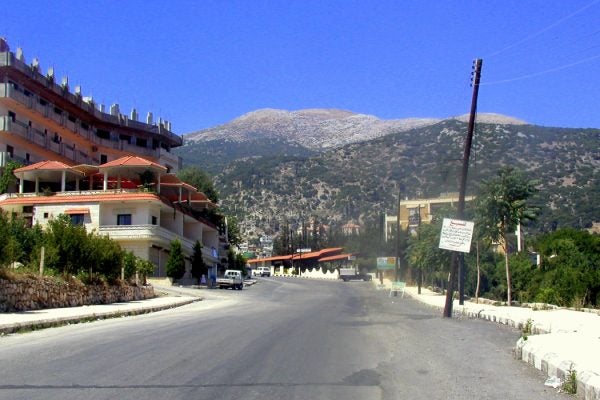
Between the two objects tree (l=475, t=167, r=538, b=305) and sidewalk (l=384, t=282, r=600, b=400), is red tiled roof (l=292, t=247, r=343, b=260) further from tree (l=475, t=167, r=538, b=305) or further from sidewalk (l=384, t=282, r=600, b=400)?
sidewalk (l=384, t=282, r=600, b=400)

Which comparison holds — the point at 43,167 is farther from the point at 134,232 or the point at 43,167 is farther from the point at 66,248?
the point at 66,248

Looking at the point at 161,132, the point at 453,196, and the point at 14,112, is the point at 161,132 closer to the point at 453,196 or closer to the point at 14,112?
the point at 14,112

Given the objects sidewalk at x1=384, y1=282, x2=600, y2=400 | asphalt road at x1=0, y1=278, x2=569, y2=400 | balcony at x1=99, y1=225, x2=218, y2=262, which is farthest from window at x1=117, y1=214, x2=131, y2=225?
sidewalk at x1=384, y1=282, x2=600, y2=400

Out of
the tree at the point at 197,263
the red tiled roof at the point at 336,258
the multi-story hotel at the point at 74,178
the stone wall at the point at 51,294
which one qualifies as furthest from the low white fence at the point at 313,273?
the stone wall at the point at 51,294

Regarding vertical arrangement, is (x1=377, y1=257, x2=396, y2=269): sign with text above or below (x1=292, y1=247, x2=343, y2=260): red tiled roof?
above

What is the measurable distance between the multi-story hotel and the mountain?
24477 millimetres

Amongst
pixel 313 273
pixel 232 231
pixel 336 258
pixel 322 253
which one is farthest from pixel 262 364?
pixel 322 253

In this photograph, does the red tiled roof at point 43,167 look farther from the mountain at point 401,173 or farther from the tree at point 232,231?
the tree at point 232,231

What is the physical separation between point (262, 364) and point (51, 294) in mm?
16619

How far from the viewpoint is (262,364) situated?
11.7 meters

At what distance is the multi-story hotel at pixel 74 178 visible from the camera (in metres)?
60.2

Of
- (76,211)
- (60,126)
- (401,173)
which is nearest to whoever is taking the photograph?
(76,211)

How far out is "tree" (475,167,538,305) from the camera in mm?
36156

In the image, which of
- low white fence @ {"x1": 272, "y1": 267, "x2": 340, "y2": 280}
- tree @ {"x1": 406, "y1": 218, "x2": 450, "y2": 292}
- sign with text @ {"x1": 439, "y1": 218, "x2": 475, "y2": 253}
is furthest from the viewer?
low white fence @ {"x1": 272, "y1": 267, "x2": 340, "y2": 280}
